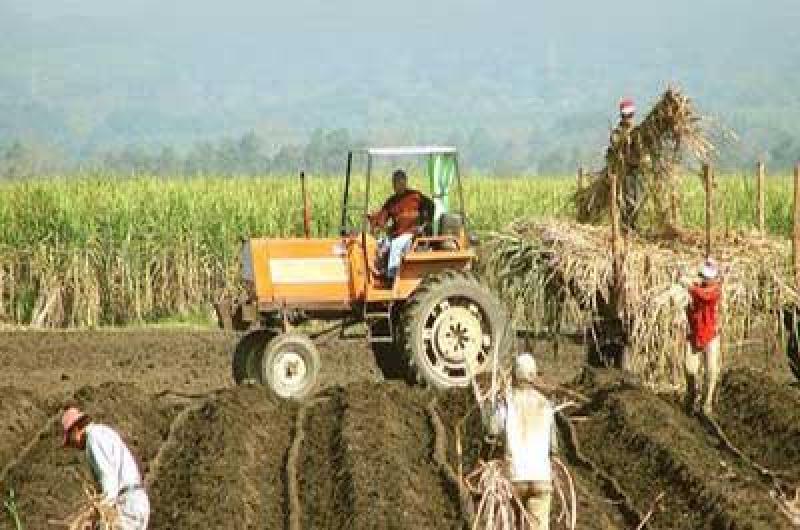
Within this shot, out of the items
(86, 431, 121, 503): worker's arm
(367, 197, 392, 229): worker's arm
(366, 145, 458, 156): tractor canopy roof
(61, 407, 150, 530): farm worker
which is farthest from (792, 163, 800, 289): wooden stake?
(86, 431, 121, 503): worker's arm

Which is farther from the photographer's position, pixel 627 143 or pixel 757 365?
pixel 757 365

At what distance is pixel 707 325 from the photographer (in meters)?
19.3

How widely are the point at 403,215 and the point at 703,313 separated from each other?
2.92m

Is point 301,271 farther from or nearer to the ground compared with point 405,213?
nearer to the ground

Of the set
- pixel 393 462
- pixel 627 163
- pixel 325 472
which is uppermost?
pixel 627 163

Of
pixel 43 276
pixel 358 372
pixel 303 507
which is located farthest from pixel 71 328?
pixel 303 507

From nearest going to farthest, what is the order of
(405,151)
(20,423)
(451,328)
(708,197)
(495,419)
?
(495,419) < (405,151) < (20,423) < (451,328) < (708,197)

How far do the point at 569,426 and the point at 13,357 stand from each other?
9.51m

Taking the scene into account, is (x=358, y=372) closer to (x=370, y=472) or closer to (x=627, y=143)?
(x=627, y=143)

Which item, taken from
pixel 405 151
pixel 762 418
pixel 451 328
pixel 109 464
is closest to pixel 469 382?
pixel 451 328

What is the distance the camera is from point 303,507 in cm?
1529

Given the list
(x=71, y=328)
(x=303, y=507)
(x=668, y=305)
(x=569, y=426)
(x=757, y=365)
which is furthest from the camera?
(x=71, y=328)

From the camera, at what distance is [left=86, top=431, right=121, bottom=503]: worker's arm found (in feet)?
38.1

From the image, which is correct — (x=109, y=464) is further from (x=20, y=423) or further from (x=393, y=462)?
(x=20, y=423)
